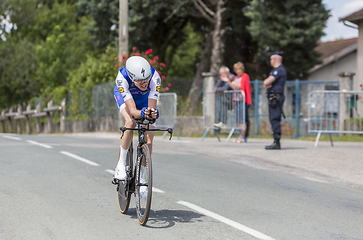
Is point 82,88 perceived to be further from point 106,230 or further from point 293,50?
point 106,230

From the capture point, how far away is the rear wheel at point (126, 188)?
537 cm

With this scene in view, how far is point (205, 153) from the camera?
1202 centimetres

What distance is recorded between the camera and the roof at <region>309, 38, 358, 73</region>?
30175 millimetres

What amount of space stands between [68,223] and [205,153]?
7169mm

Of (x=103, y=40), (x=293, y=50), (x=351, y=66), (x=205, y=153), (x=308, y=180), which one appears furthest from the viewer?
(x=351, y=66)

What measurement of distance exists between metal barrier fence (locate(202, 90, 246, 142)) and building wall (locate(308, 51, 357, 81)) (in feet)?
53.7

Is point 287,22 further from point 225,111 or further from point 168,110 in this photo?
point 168,110

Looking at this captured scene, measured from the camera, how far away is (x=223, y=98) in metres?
15.4

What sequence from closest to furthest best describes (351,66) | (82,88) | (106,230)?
1. (106,230)
2. (82,88)
3. (351,66)

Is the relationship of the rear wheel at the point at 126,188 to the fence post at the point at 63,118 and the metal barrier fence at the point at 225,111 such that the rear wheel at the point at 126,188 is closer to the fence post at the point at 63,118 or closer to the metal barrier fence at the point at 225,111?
the metal barrier fence at the point at 225,111

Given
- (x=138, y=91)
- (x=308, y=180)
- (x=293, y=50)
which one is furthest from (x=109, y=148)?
(x=293, y=50)

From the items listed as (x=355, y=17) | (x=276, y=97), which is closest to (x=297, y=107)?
(x=276, y=97)

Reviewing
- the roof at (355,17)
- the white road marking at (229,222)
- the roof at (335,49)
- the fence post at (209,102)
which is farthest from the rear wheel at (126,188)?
the roof at (335,49)

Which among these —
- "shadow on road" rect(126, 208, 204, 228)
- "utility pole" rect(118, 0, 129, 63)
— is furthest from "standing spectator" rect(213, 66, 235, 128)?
"shadow on road" rect(126, 208, 204, 228)
